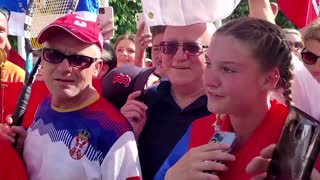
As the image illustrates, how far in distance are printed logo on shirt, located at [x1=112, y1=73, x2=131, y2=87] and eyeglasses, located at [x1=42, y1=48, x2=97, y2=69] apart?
31cm

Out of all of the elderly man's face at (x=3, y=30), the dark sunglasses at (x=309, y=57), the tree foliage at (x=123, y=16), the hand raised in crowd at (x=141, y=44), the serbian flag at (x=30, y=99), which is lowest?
the tree foliage at (x=123, y=16)

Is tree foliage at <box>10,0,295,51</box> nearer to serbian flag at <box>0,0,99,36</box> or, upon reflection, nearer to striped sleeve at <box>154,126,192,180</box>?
serbian flag at <box>0,0,99,36</box>

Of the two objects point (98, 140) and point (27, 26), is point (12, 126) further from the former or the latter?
point (27, 26)

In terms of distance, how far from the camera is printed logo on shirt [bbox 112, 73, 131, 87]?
3049 mm

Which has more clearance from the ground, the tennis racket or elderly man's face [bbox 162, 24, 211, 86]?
elderly man's face [bbox 162, 24, 211, 86]

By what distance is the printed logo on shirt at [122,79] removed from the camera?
10.0 feet

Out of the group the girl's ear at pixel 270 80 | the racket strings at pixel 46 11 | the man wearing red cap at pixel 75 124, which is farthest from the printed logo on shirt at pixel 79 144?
the racket strings at pixel 46 11

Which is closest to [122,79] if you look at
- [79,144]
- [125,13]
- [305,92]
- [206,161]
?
[79,144]

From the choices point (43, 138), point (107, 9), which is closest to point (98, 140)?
point (43, 138)

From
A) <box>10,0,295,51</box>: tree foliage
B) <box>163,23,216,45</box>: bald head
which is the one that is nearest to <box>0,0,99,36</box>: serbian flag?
<box>163,23,216,45</box>: bald head

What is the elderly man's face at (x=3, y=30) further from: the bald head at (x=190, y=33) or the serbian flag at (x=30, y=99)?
the bald head at (x=190, y=33)

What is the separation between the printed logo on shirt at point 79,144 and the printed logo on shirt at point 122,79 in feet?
1.58

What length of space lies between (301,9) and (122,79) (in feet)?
3.91

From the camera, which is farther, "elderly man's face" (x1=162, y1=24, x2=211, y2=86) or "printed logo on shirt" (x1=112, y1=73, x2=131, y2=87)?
"printed logo on shirt" (x1=112, y1=73, x2=131, y2=87)
